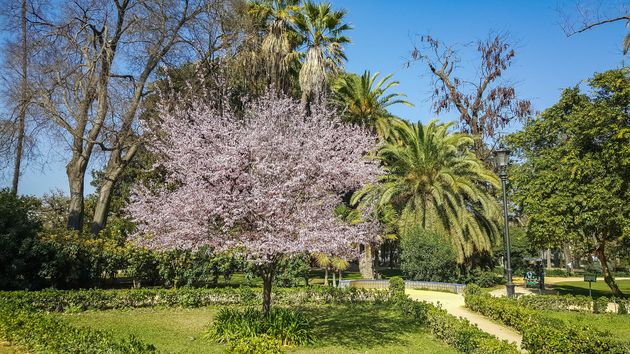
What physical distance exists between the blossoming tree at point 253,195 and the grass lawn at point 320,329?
225cm

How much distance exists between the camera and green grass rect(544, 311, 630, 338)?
13.3 metres

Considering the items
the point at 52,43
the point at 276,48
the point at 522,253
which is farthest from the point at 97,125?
the point at 522,253

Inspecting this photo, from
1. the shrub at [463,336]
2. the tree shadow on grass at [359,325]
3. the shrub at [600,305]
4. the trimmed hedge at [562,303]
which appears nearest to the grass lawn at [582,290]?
the trimmed hedge at [562,303]

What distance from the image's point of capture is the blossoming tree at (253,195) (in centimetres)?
914

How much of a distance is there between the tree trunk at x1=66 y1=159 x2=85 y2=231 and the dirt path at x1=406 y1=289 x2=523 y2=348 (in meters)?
15.8

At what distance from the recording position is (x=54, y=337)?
830cm

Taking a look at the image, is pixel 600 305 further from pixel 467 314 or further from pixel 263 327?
pixel 263 327

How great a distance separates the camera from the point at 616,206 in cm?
1831

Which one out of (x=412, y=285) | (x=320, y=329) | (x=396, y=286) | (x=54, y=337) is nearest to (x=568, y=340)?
(x=320, y=329)

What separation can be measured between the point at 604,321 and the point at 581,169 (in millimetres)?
6976

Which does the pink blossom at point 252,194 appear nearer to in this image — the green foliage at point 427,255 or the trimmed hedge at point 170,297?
the trimmed hedge at point 170,297

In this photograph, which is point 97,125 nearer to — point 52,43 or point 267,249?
point 52,43

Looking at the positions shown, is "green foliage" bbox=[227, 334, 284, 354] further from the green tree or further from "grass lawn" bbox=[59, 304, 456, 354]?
the green tree

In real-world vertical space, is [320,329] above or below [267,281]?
below
